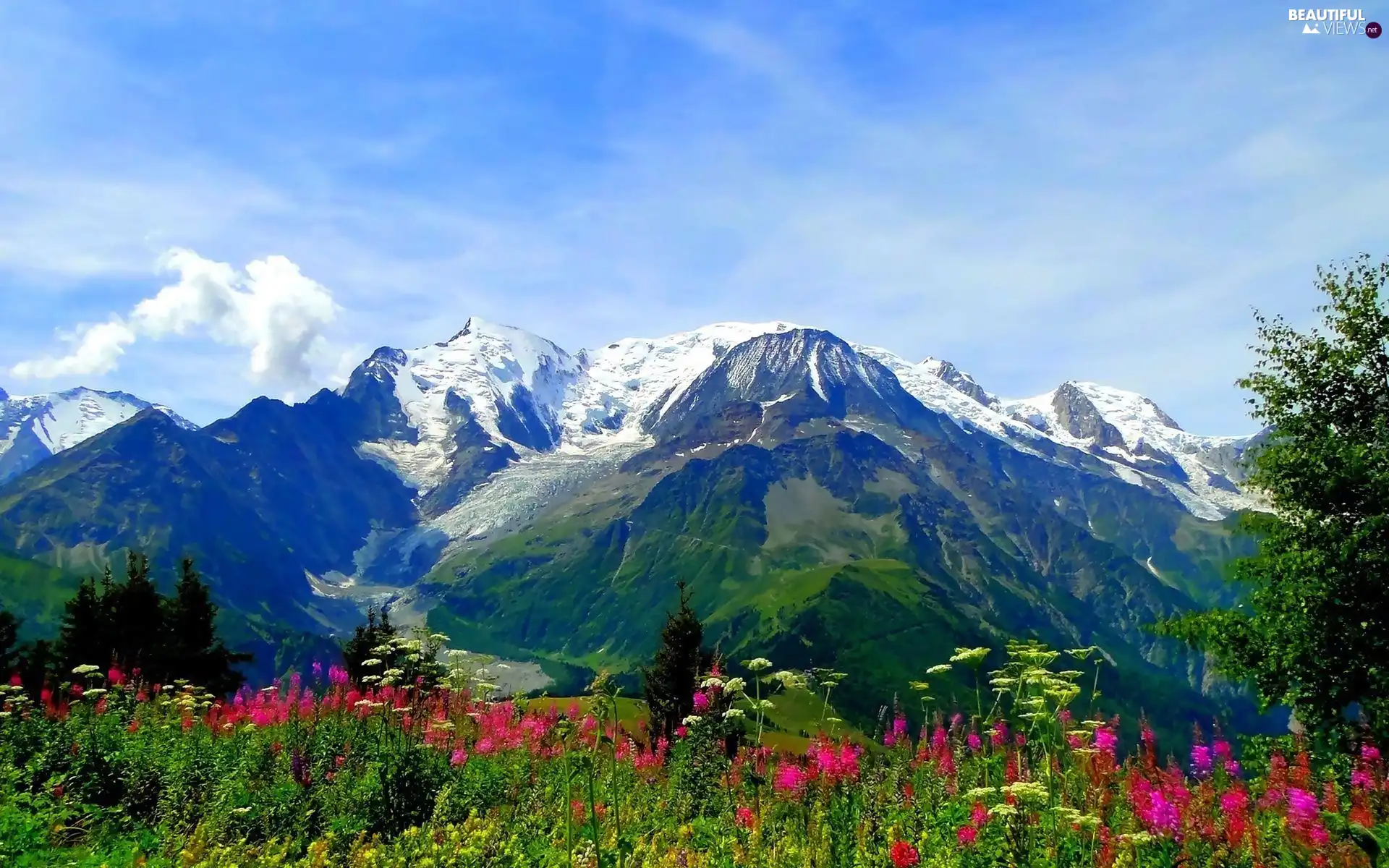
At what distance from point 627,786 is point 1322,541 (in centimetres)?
1964

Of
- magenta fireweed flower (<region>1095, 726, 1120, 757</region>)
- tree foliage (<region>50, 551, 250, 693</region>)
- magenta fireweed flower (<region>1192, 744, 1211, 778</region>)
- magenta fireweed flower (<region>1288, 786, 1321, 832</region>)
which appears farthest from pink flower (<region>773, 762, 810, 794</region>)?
tree foliage (<region>50, 551, 250, 693</region>)

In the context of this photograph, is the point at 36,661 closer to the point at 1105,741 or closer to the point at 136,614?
the point at 136,614

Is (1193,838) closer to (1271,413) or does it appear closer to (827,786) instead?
(827,786)

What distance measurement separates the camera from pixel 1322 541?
21.7 metres

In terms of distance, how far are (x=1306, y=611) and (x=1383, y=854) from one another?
18764 mm

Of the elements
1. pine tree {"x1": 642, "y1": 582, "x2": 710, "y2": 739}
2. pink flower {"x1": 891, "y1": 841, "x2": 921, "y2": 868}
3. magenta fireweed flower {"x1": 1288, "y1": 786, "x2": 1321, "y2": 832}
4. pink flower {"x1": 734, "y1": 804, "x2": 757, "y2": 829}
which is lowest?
pine tree {"x1": 642, "y1": 582, "x2": 710, "y2": 739}

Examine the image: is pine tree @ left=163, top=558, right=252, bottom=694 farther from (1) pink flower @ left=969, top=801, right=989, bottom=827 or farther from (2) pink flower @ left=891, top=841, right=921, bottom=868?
(2) pink flower @ left=891, top=841, right=921, bottom=868

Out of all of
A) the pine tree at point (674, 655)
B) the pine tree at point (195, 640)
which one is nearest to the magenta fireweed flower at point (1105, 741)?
the pine tree at point (674, 655)

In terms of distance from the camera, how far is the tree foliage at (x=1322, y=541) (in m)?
20.5

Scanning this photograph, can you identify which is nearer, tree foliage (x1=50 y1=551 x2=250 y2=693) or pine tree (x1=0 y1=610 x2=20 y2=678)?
pine tree (x1=0 y1=610 x2=20 y2=678)

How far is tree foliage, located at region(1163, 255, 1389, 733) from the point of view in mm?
20547

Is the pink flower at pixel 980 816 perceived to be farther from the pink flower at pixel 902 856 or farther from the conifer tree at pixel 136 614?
the conifer tree at pixel 136 614

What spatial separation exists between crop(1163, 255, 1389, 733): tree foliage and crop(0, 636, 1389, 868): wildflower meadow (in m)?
5.33

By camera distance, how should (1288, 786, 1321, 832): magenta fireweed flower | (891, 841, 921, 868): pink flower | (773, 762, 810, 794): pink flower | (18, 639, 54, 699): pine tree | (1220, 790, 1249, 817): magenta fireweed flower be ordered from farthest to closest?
(18, 639, 54, 699): pine tree, (773, 762, 810, 794): pink flower, (1220, 790, 1249, 817): magenta fireweed flower, (891, 841, 921, 868): pink flower, (1288, 786, 1321, 832): magenta fireweed flower
